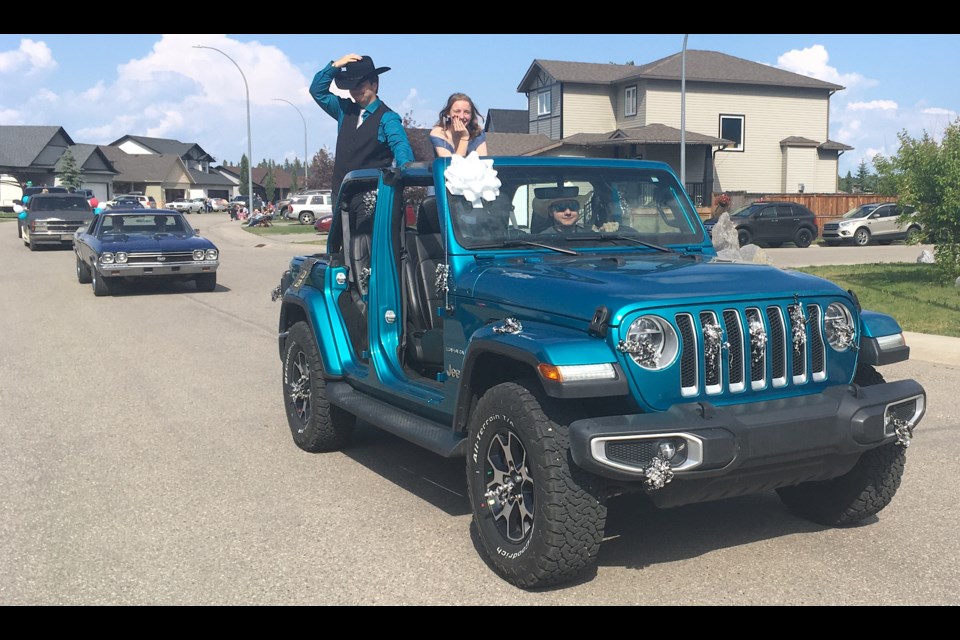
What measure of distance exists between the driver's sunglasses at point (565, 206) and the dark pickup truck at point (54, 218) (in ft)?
91.5

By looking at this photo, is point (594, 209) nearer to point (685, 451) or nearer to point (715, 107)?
point (685, 451)

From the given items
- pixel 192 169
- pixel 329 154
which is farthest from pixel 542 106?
pixel 192 169

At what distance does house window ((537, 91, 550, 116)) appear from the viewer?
48.7 metres

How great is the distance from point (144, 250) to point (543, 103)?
114 ft

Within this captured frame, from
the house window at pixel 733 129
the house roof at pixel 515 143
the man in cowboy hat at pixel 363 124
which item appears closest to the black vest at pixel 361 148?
the man in cowboy hat at pixel 363 124

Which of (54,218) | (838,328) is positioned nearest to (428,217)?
(838,328)

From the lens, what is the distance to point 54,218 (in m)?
30.3

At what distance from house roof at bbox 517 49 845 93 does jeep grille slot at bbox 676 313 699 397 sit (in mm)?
42625

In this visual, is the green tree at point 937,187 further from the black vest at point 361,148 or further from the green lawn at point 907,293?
the black vest at point 361,148

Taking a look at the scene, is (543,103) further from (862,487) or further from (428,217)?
(862,487)

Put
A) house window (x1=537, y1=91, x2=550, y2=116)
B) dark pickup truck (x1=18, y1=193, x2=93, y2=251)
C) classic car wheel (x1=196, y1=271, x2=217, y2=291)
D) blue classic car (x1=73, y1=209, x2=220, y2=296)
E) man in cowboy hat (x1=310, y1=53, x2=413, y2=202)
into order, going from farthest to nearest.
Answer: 1. house window (x1=537, y1=91, x2=550, y2=116)
2. dark pickup truck (x1=18, y1=193, x2=93, y2=251)
3. classic car wheel (x1=196, y1=271, x2=217, y2=291)
4. blue classic car (x1=73, y1=209, x2=220, y2=296)
5. man in cowboy hat (x1=310, y1=53, x2=413, y2=202)

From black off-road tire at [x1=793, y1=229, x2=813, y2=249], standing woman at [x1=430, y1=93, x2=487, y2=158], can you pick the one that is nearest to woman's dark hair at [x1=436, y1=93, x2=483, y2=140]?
standing woman at [x1=430, y1=93, x2=487, y2=158]

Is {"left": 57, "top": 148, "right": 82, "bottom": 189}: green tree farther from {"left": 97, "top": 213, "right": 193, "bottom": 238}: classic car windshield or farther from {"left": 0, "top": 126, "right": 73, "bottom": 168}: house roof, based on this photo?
{"left": 97, "top": 213, "right": 193, "bottom": 238}: classic car windshield

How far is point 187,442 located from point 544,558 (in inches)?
150
